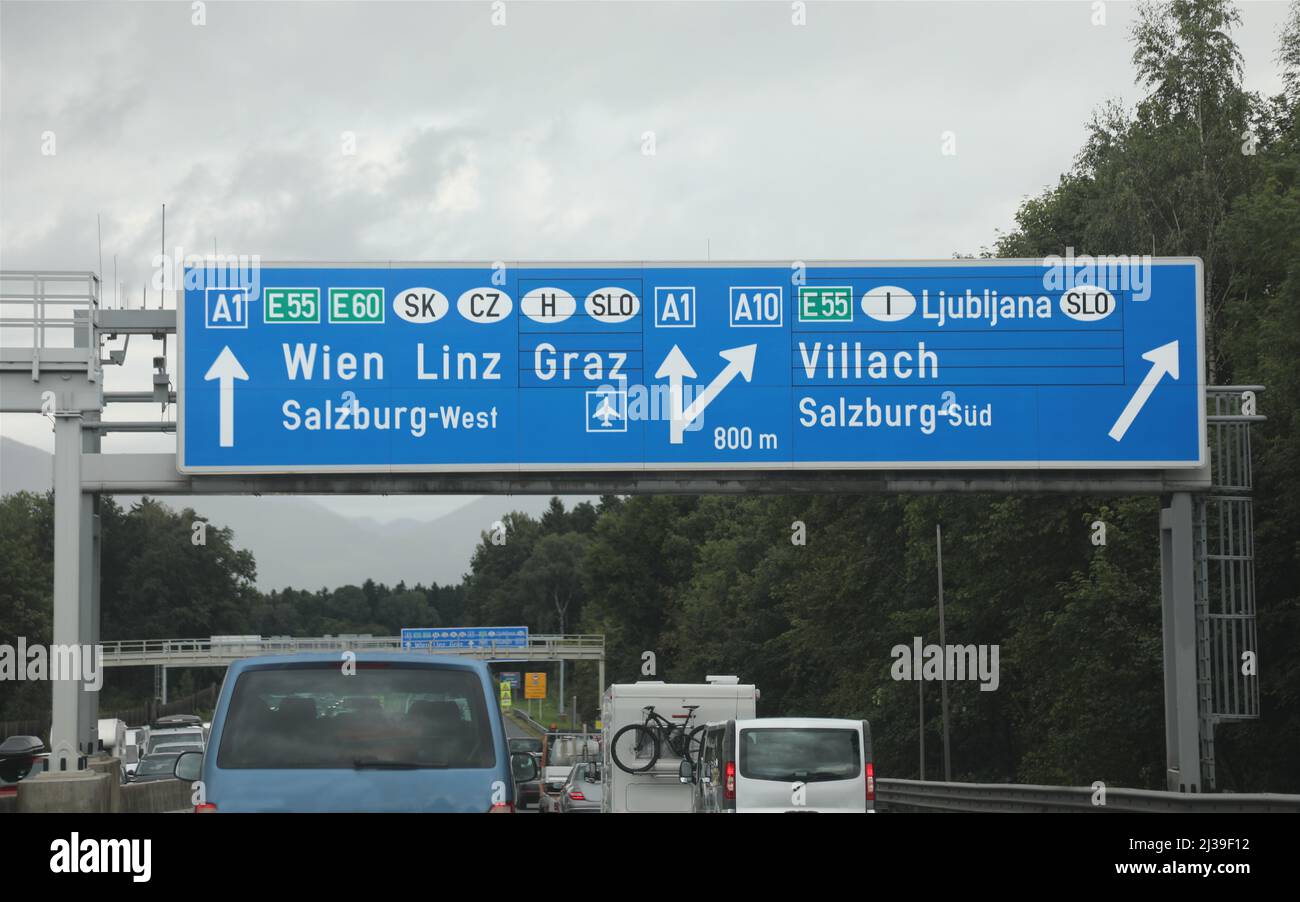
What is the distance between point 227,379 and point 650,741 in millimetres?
8080

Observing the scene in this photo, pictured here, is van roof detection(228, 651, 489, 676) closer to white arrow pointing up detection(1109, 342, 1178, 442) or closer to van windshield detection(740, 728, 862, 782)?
van windshield detection(740, 728, 862, 782)

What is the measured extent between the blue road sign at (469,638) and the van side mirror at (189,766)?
187ft

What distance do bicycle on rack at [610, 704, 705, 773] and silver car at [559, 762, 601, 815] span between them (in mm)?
5584

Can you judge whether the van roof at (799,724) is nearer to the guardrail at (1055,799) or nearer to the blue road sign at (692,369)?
the guardrail at (1055,799)

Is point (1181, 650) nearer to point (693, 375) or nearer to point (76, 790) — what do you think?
point (693, 375)

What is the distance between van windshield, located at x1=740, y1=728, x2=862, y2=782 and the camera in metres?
18.2

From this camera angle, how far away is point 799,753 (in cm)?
1838

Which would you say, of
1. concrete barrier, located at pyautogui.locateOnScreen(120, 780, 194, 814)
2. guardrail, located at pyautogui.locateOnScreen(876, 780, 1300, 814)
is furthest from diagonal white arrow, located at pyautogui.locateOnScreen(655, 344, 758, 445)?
concrete barrier, located at pyautogui.locateOnScreen(120, 780, 194, 814)

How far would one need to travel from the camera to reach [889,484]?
2394cm

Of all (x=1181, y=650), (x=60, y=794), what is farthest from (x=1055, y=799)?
(x=60, y=794)

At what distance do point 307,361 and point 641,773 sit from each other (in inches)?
303
